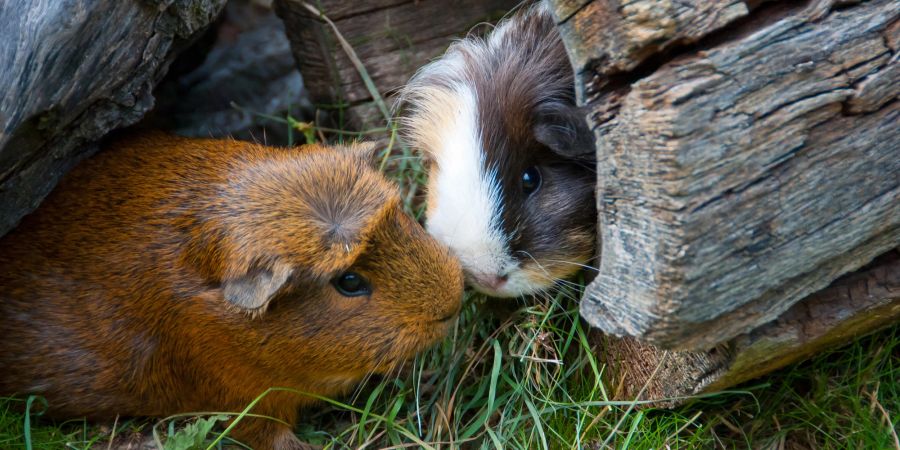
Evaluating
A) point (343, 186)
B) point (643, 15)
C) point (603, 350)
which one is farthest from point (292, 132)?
point (643, 15)

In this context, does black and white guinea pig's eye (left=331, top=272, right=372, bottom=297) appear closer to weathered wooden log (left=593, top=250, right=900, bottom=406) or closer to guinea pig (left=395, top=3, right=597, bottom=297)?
guinea pig (left=395, top=3, right=597, bottom=297)

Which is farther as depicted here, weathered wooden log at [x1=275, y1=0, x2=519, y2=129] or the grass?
weathered wooden log at [x1=275, y1=0, x2=519, y2=129]

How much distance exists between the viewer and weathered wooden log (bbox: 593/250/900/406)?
5.72 ft

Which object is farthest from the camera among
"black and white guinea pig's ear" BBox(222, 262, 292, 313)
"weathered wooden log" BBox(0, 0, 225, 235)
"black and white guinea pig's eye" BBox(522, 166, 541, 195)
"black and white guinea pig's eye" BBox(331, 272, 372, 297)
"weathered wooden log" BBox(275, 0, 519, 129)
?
"weathered wooden log" BBox(275, 0, 519, 129)

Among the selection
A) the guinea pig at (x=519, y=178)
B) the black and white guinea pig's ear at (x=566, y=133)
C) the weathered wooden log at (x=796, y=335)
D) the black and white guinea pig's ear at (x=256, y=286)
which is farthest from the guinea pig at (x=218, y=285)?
the weathered wooden log at (x=796, y=335)

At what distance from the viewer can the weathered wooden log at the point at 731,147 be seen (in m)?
1.41

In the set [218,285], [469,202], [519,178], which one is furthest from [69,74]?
[519,178]

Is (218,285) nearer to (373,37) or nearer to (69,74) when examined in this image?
(69,74)

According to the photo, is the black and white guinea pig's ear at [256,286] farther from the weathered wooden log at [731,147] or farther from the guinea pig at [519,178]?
the weathered wooden log at [731,147]

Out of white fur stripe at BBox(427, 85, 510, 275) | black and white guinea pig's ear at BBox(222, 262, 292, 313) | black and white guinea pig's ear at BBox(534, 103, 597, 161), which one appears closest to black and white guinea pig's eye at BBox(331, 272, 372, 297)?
black and white guinea pig's ear at BBox(222, 262, 292, 313)

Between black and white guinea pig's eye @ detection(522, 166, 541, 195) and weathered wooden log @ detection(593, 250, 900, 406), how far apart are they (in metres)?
0.58

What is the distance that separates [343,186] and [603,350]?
893 millimetres

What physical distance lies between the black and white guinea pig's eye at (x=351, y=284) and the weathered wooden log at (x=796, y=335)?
804mm

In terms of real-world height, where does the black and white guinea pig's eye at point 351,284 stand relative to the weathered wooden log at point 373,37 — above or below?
below
